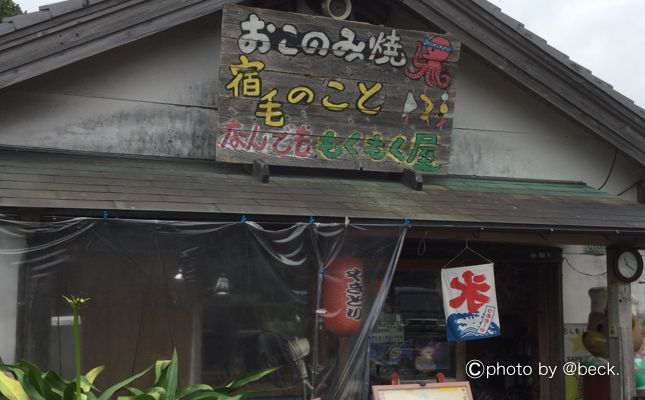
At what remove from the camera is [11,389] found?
5.00 m

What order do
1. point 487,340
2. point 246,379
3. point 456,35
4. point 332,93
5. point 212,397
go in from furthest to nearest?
point 487,340 < point 456,35 < point 332,93 < point 246,379 < point 212,397

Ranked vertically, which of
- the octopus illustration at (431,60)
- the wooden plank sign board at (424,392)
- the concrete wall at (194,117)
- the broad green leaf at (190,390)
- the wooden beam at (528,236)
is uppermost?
the octopus illustration at (431,60)

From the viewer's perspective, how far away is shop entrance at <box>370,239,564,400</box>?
9188 millimetres

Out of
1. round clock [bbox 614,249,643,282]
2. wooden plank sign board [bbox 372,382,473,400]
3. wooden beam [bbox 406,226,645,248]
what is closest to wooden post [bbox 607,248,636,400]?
round clock [bbox 614,249,643,282]

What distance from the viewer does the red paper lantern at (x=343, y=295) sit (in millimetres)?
6766

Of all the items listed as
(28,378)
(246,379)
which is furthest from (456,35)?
(28,378)

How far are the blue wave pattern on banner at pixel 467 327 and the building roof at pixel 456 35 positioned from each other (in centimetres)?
303

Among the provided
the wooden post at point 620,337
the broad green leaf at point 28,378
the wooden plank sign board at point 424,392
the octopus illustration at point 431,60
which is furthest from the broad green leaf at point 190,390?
the wooden post at point 620,337

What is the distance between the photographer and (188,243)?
247 inches

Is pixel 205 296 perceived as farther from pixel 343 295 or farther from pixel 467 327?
pixel 467 327

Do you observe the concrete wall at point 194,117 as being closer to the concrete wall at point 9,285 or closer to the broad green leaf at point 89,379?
the concrete wall at point 9,285

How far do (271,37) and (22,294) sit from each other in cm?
360

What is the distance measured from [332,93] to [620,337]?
4.29 meters

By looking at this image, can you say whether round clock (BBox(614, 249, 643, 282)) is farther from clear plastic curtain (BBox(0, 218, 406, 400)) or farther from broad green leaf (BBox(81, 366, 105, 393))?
broad green leaf (BBox(81, 366, 105, 393))
